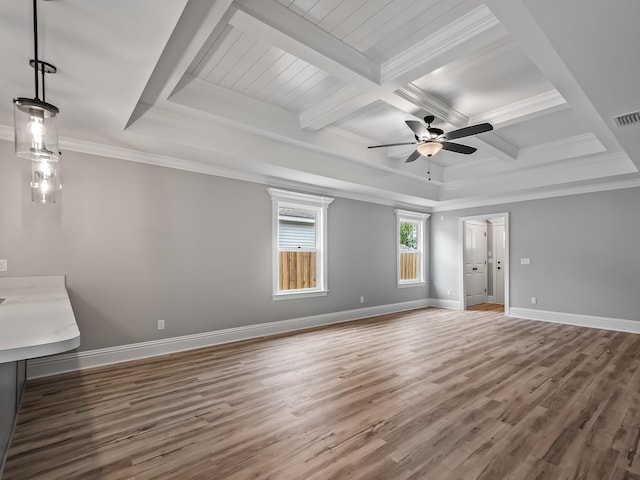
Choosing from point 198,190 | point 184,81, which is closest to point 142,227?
point 198,190

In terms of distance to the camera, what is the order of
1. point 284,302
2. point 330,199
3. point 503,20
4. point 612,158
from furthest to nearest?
point 330,199 < point 284,302 < point 612,158 < point 503,20

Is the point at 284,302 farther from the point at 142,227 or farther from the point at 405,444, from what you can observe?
the point at 405,444

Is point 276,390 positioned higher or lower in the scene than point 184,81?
lower

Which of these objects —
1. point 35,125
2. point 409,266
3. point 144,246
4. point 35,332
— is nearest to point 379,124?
point 144,246

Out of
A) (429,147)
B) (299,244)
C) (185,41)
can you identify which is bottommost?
(299,244)

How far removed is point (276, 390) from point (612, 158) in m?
5.92

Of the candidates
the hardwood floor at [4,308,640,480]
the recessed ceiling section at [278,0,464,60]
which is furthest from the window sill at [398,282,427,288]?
the recessed ceiling section at [278,0,464,60]

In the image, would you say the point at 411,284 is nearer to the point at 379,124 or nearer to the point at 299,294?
the point at 299,294

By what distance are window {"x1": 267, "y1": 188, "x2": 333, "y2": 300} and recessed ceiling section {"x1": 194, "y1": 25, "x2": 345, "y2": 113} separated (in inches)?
72.5

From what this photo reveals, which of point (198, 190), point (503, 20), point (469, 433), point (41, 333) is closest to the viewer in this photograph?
point (41, 333)

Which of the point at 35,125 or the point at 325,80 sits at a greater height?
the point at 325,80

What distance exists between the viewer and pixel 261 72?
3.22m

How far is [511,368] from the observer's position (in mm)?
3686

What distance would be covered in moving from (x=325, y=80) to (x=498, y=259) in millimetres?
7862
